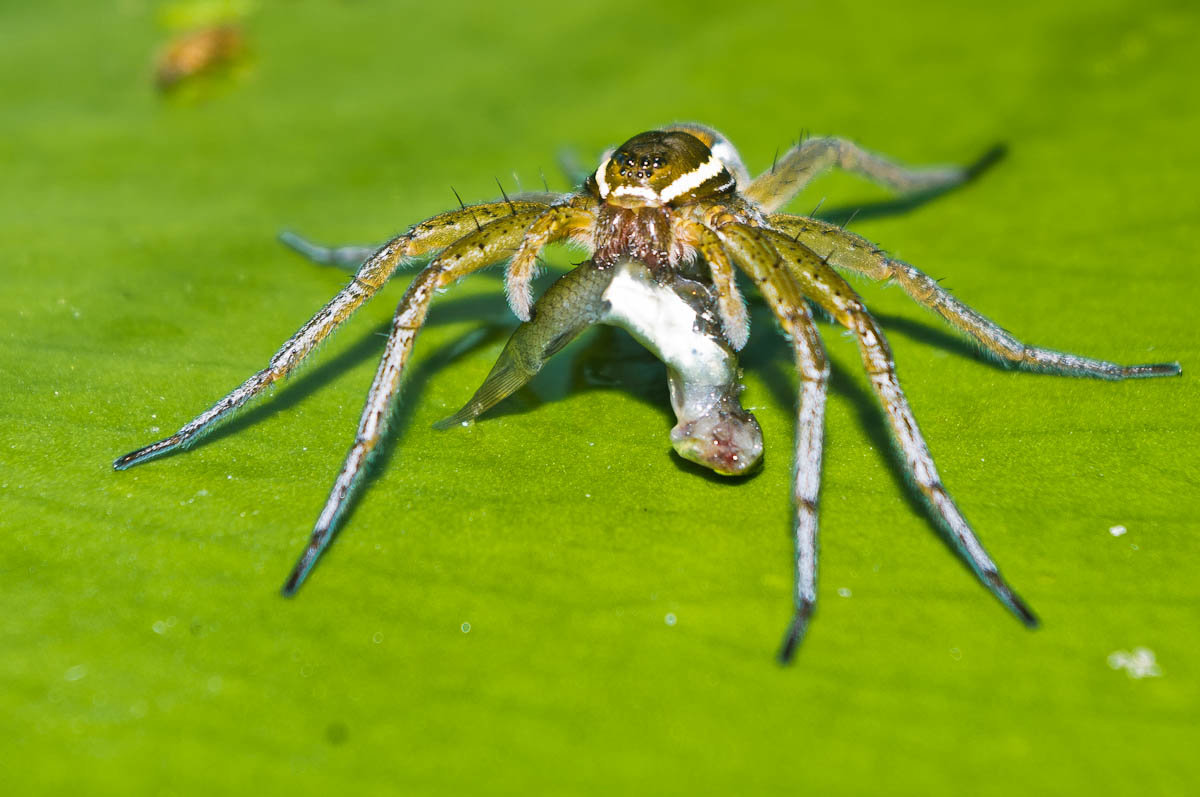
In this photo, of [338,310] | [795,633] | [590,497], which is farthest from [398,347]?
[795,633]

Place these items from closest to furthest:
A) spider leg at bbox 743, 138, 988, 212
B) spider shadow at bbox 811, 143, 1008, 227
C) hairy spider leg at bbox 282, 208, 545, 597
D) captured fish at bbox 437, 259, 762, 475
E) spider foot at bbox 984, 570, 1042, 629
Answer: spider foot at bbox 984, 570, 1042, 629 < hairy spider leg at bbox 282, 208, 545, 597 < captured fish at bbox 437, 259, 762, 475 < spider leg at bbox 743, 138, 988, 212 < spider shadow at bbox 811, 143, 1008, 227

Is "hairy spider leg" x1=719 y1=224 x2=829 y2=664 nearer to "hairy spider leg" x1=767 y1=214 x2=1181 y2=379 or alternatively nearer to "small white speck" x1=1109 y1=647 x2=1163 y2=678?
"hairy spider leg" x1=767 y1=214 x2=1181 y2=379

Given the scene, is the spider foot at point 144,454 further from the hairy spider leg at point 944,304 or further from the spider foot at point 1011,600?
the spider foot at point 1011,600

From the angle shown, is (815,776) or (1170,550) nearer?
(815,776)

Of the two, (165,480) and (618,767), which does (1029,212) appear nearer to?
(618,767)

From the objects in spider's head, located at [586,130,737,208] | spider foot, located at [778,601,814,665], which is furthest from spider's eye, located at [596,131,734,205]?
spider foot, located at [778,601,814,665]

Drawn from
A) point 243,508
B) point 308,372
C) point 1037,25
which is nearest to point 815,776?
point 243,508

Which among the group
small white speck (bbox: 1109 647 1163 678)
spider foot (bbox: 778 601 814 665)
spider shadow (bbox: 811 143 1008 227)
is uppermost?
spider foot (bbox: 778 601 814 665)
